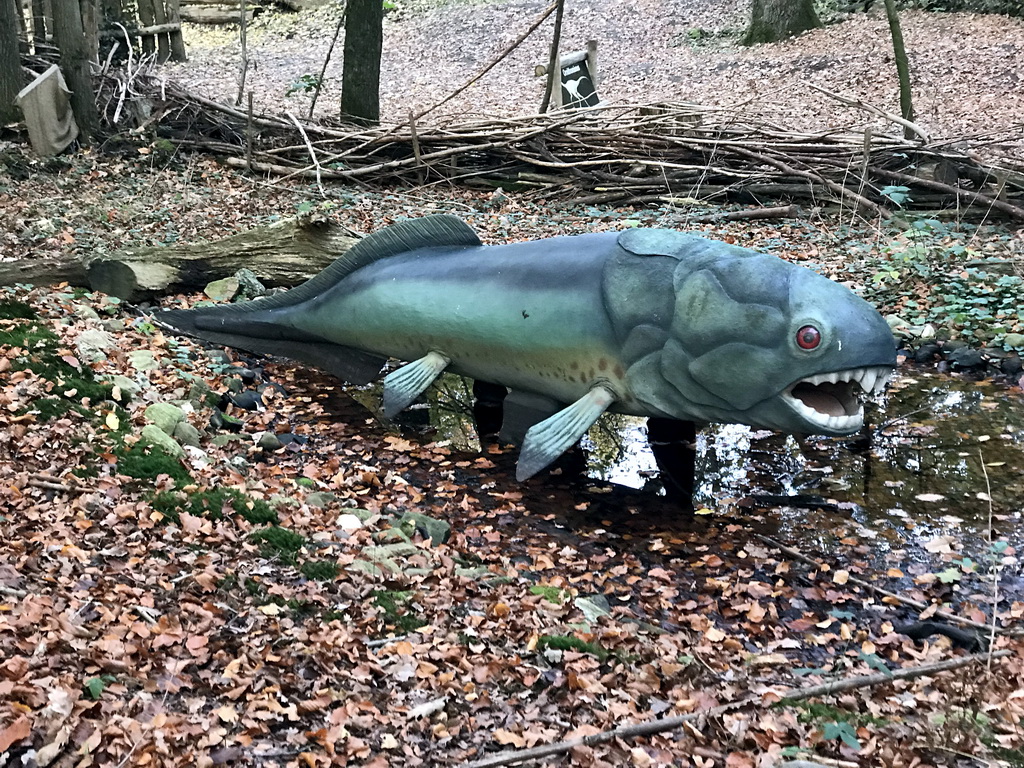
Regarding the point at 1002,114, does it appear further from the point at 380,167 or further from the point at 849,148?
the point at 380,167

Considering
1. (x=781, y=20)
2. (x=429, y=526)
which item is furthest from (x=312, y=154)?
(x=781, y=20)

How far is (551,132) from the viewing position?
1138 centimetres

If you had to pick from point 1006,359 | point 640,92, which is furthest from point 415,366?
point 640,92

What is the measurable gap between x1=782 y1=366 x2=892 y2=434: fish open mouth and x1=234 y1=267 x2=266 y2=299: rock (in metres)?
4.59

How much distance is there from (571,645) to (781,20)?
1841 centimetres

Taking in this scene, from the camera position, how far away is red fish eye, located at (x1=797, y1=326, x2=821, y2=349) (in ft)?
14.4

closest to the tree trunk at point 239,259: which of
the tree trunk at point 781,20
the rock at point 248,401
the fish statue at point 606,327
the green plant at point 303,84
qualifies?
the fish statue at point 606,327

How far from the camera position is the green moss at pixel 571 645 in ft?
12.0

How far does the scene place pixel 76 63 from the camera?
11305 millimetres

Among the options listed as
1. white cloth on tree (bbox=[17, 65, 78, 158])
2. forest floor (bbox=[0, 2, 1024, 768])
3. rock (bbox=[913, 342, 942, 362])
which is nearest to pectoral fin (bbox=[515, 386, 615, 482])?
forest floor (bbox=[0, 2, 1024, 768])

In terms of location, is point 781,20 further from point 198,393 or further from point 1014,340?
point 198,393

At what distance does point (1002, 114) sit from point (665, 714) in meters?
13.7

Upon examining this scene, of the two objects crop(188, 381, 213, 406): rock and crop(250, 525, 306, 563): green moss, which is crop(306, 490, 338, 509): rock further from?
crop(188, 381, 213, 406): rock

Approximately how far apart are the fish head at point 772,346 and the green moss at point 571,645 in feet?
5.39
